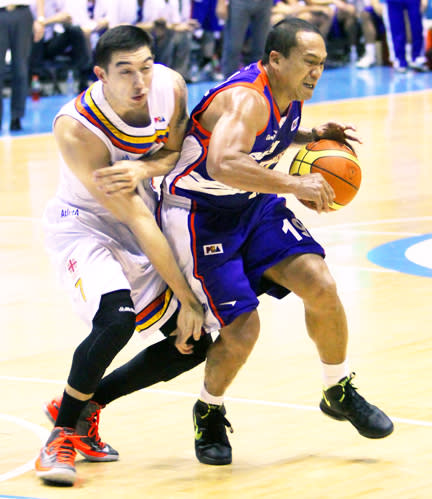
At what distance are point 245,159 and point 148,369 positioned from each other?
89 cm

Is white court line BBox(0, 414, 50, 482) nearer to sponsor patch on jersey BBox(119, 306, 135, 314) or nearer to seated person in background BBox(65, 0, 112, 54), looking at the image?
sponsor patch on jersey BBox(119, 306, 135, 314)

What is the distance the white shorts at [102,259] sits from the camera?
408cm

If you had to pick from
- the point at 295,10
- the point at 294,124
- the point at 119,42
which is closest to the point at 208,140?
the point at 294,124

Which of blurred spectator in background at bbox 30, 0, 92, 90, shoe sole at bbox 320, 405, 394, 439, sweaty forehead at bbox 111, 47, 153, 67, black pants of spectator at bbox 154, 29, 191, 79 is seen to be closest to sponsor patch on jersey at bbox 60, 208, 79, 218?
sweaty forehead at bbox 111, 47, 153, 67

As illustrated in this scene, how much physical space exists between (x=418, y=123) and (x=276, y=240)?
9492 mm

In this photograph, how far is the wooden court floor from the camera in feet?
12.9

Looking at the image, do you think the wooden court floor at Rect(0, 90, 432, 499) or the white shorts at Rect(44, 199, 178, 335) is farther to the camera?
the white shorts at Rect(44, 199, 178, 335)

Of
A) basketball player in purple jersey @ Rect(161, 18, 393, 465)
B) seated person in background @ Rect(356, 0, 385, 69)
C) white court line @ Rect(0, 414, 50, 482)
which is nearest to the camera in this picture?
white court line @ Rect(0, 414, 50, 482)

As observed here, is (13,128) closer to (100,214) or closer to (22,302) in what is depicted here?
(22,302)

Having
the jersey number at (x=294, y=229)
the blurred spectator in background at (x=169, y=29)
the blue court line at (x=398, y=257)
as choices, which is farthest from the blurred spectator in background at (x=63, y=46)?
the jersey number at (x=294, y=229)

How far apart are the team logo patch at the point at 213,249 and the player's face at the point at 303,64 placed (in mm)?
622

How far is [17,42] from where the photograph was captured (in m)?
13.2

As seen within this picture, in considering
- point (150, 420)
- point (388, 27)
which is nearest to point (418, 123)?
point (388, 27)

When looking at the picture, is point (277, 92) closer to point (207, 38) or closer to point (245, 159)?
point (245, 159)
